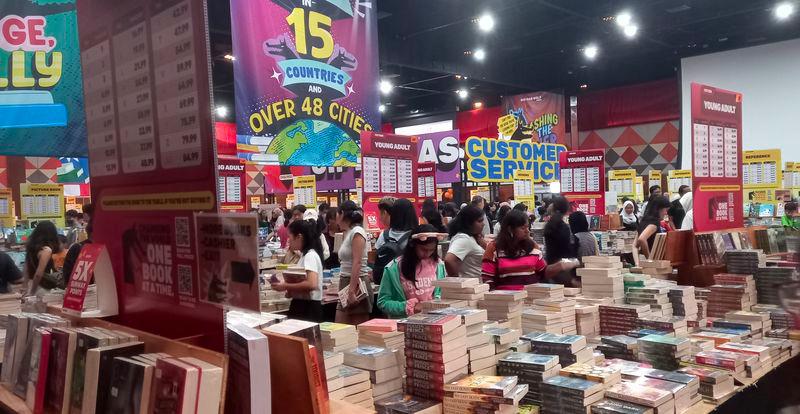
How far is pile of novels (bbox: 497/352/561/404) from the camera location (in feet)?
8.75

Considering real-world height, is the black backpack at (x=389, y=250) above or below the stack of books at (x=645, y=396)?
above

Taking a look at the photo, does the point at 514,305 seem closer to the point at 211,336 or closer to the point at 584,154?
the point at 211,336

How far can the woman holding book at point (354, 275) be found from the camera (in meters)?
4.93

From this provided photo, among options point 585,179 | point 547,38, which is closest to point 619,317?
point 585,179

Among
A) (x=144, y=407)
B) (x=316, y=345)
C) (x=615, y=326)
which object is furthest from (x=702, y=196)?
(x=144, y=407)

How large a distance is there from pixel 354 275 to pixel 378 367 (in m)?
2.36

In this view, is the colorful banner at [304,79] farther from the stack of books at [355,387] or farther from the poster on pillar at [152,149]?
the stack of books at [355,387]

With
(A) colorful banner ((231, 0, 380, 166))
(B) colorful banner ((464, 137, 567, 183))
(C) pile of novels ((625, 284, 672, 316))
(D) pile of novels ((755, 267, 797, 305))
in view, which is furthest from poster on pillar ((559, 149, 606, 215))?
(C) pile of novels ((625, 284, 672, 316))

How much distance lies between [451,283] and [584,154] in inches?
217

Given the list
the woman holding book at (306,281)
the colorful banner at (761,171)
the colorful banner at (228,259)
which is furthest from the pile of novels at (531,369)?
the colorful banner at (761,171)

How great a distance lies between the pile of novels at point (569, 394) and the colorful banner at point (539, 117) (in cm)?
1839

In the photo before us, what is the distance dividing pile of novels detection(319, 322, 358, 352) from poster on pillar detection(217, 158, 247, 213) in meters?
6.26

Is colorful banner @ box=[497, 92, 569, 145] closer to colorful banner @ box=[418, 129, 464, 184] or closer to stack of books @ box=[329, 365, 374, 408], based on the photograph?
colorful banner @ box=[418, 129, 464, 184]

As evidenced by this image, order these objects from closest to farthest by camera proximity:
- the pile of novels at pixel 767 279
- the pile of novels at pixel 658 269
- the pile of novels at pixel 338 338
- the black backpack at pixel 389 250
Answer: the pile of novels at pixel 338 338
the pile of novels at pixel 767 279
the pile of novels at pixel 658 269
the black backpack at pixel 389 250
